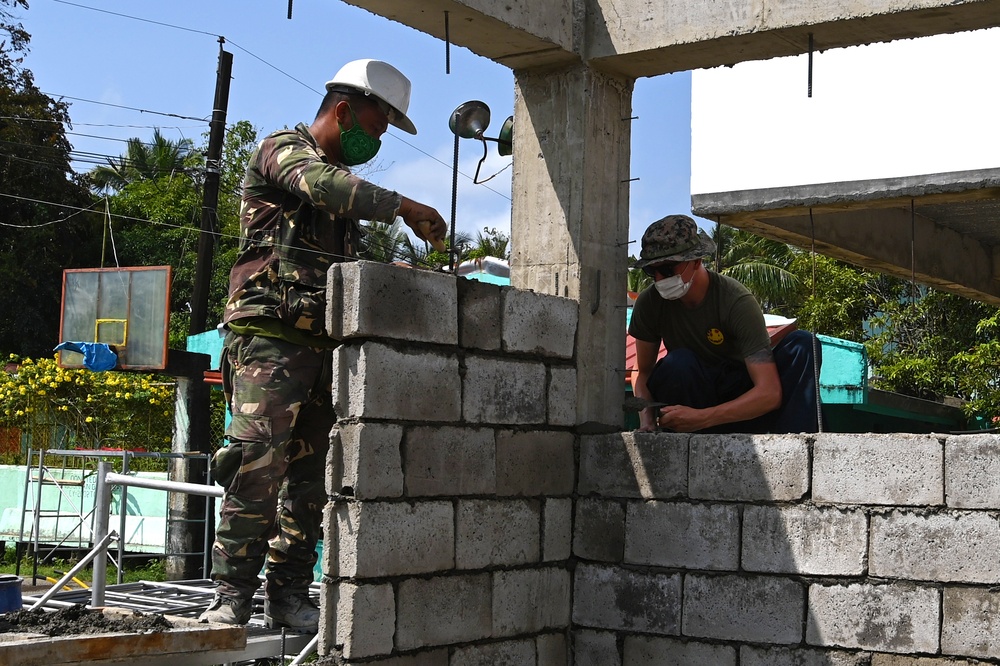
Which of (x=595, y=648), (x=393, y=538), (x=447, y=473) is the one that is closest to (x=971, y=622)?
(x=595, y=648)

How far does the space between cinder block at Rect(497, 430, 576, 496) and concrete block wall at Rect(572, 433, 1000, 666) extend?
11 centimetres

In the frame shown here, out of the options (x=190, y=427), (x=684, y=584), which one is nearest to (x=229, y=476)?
(x=684, y=584)

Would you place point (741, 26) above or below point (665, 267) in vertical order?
A: above

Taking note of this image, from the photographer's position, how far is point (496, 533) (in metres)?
4.82

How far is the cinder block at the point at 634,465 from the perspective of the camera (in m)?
5.12

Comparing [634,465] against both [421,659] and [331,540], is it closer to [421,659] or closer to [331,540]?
[421,659]

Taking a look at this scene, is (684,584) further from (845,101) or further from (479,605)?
(845,101)

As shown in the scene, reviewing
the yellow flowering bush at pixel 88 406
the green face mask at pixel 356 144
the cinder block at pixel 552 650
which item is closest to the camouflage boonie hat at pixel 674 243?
the green face mask at pixel 356 144

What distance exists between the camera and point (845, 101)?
870cm

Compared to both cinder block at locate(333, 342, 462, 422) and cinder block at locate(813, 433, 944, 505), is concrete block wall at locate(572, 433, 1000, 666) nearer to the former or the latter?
cinder block at locate(813, 433, 944, 505)

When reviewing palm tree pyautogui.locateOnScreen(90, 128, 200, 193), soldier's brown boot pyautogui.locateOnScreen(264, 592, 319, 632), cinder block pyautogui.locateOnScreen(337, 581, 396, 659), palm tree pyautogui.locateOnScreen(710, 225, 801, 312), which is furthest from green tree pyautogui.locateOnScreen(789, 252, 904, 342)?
palm tree pyautogui.locateOnScreen(90, 128, 200, 193)

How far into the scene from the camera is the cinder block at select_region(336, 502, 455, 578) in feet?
13.8

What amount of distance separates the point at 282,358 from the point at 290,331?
0.34ft

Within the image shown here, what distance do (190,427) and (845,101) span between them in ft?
27.0
